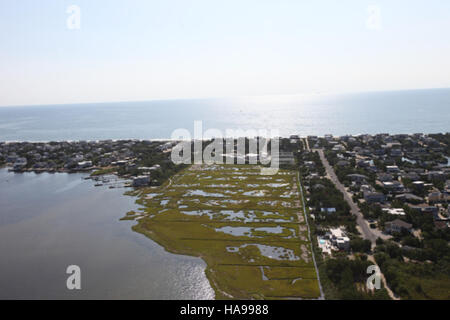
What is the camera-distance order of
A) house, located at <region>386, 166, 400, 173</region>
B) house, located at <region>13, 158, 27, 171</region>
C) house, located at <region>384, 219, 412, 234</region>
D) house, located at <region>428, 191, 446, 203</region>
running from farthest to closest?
house, located at <region>13, 158, 27, 171</region> → house, located at <region>386, 166, 400, 173</region> → house, located at <region>428, 191, 446, 203</region> → house, located at <region>384, 219, 412, 234</region>

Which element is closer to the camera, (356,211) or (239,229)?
(239,229)

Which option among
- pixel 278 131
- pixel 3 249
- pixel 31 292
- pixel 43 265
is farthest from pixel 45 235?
pixel 278 131

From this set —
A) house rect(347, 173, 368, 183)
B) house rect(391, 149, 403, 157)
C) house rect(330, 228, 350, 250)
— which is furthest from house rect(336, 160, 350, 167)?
house rect(330, 228, 350, 250)

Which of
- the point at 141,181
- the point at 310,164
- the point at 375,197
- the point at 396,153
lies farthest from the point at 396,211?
the point at 141,181

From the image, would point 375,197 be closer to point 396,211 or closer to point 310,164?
point 396,211

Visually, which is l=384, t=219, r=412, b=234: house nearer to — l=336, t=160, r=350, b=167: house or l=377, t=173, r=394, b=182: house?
l=377, t=173, r=394, b=182: house

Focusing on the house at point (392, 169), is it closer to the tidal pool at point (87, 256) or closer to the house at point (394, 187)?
the house at point (394, 187)
